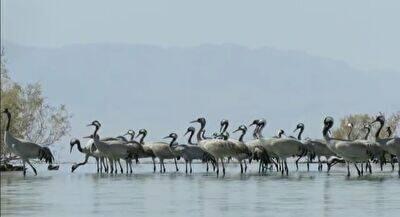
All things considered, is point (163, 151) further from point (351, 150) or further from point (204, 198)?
point (204, 198)

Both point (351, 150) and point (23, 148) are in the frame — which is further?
point (23, 148)

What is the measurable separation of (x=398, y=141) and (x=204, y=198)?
A: 16.2m

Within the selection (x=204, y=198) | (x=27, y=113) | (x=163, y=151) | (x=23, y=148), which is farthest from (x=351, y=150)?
(x=27, y=113)

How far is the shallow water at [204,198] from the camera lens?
20.5m

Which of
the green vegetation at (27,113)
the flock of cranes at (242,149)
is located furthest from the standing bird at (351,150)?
the green vegetation at (27,113)

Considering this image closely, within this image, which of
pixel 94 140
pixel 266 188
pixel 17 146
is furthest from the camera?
pixel 94 140

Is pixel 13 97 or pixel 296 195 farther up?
pixel 13 97

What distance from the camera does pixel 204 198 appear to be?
24141mm

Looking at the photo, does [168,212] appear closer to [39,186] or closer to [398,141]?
[39,186]

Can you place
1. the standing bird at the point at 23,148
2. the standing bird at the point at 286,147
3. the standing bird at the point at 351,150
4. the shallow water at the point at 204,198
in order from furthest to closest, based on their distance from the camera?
the standing bird at the point at 286,147 → the standing bird at the point at 23,148 → the standing bird at the point at 351,150 → the shallow water at the point at 204,198

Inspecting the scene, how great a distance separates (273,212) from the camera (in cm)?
2025

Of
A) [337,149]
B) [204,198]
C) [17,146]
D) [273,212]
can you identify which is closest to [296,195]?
[204,198]

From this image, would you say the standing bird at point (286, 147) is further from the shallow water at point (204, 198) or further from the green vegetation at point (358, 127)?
the green vegetation at point (358, 127)

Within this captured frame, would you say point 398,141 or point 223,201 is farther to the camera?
point 398,141
